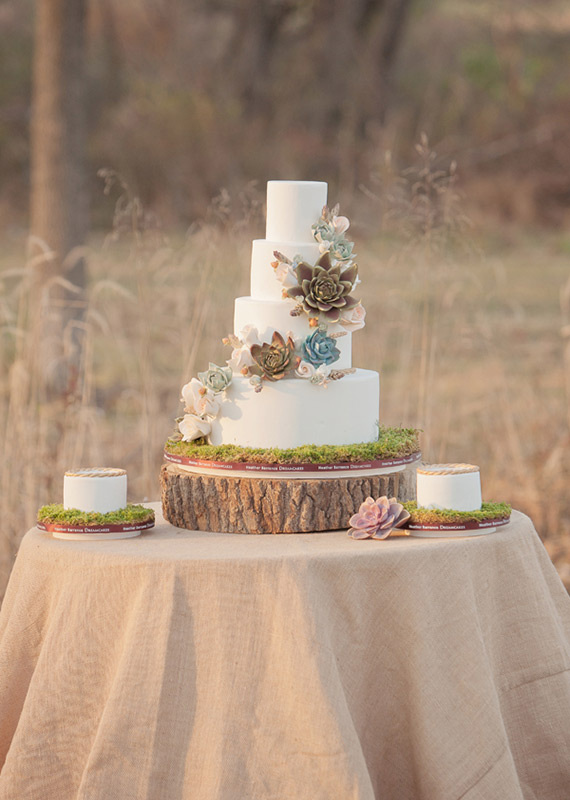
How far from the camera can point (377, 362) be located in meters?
4.38

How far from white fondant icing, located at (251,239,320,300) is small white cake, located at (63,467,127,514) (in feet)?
1.71

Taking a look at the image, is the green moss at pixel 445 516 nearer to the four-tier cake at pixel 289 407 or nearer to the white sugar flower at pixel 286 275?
the four-tier cake at pixel 289 407

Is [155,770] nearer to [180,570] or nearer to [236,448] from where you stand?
[180,570]

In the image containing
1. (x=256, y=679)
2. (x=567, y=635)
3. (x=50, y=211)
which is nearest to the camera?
(x=256, y=679)

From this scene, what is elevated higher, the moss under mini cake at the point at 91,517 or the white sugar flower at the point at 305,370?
the white sugar flower at the point at 305,370

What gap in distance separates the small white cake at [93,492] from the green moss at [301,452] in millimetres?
174

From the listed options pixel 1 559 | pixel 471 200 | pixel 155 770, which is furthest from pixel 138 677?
pixel 471 200

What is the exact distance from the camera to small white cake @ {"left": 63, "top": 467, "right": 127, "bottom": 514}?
2.37 metres

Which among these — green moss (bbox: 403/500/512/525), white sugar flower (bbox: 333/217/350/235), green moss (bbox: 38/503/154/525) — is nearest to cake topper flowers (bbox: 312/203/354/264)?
white sugar flower (bbox: 333/217/350/235)

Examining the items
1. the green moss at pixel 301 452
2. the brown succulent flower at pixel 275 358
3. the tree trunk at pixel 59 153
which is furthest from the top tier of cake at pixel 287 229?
the tree trunk at pixel 59 153

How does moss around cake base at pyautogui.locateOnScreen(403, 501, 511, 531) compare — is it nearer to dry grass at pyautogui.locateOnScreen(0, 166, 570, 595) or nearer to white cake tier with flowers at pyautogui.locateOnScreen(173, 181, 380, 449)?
white cake tier with flowers at pyautogui.locateOnScreen(173, 181, 380, 449)

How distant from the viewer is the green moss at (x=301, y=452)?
2.37 meters

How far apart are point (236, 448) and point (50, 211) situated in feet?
11.6

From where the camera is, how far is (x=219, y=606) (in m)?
2.09
